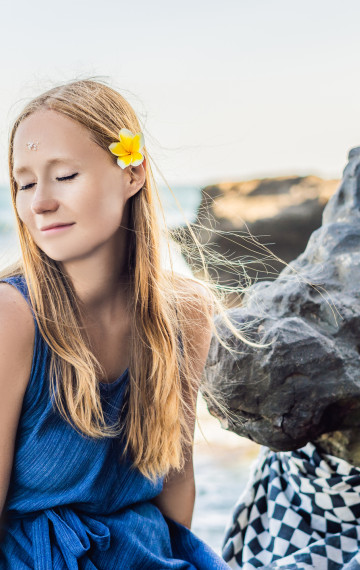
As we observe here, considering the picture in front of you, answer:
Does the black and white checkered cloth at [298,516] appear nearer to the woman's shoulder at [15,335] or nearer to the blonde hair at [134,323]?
the blonde hair at [134,323]

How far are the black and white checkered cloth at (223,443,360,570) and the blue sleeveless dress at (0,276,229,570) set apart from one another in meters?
0.39

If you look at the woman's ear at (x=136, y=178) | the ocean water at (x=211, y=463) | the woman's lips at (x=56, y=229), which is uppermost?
the woman's ear at (x=136, y=178)

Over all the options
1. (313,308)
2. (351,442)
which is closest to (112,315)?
(313,308)

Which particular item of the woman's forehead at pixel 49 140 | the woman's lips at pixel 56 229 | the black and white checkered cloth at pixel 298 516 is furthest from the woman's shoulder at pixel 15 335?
the black and white checkered cloth at pixel 298 516

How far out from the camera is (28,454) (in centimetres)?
146

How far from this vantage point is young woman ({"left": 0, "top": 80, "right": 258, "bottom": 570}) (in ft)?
4.61

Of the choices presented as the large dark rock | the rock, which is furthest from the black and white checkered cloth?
the rock

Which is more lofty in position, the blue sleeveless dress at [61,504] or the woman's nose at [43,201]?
the woman's nose at [43,201]

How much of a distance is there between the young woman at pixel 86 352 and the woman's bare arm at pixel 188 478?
80mm

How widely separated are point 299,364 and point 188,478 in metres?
0.54

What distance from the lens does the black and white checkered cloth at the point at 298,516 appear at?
176 cm

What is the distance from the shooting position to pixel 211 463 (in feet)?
15.6

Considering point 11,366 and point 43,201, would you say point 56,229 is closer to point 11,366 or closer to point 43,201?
point 43,201

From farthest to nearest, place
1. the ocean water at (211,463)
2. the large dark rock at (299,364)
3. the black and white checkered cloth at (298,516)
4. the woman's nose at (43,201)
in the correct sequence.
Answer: the black and white checkered cloth at (298,516), the ocean water at (211,463), the large dark rock at (299,364), the woman's nose at (43,201)
